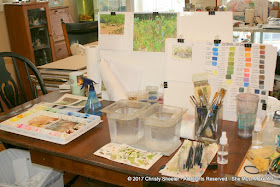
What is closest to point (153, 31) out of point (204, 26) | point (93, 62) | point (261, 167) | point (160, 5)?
point (204, 26)

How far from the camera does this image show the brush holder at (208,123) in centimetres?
118

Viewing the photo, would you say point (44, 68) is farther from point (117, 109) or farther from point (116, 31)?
point (117, 109)

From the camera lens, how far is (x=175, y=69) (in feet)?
4.66

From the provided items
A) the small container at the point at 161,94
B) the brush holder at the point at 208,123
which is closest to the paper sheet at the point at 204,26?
the small container at the point at 161,94

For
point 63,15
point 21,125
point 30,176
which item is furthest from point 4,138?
point 63,15

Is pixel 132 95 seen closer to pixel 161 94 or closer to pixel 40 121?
pixel 161 94

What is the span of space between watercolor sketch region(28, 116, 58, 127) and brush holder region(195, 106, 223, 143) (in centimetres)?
62

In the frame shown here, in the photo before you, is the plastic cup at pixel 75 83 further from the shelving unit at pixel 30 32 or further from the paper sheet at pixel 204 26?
the shelving unit at pixel 30 32

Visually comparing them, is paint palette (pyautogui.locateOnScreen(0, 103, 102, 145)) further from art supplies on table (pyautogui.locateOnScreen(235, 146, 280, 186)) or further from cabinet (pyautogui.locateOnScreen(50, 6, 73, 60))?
cabinet (pyautogui.locateOnScreen(50, 6, 73, 60))

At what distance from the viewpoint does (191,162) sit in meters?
1.05

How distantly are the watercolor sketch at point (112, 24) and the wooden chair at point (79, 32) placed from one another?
145 centimetres

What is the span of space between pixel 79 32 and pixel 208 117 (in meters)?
2.40

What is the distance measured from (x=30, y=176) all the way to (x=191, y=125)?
0.97 meters

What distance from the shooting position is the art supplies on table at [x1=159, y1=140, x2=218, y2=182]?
101cm
